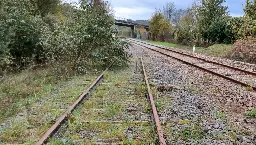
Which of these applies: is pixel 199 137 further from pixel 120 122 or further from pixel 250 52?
pixel 250 52

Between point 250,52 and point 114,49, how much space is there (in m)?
11.6

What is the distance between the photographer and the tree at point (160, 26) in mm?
75869

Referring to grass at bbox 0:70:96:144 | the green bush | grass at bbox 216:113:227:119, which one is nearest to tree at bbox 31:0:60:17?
the green bush

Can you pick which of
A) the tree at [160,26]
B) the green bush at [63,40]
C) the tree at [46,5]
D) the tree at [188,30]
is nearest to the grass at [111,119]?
the green bush at [63,40]

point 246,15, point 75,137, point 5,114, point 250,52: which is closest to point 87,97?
point 5,114

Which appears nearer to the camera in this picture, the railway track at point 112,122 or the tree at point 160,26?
the railway track at point 112,122

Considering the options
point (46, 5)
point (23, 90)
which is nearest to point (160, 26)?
point (46, 5)

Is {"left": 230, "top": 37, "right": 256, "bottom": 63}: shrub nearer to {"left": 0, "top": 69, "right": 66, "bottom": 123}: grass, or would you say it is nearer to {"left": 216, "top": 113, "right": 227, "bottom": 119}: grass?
{"left": 0, "top": 69, "right": 66, "bottom": 123}: grass

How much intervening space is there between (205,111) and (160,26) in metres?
69.8

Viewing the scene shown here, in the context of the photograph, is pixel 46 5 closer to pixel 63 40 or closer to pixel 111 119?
pixel 63 40

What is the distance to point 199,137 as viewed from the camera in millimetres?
6098

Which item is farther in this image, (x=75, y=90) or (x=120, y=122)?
(x=75, y=90)

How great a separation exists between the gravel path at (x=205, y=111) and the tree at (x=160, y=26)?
63.5 metres

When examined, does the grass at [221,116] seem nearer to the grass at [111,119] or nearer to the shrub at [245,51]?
the grass at [111,119]
